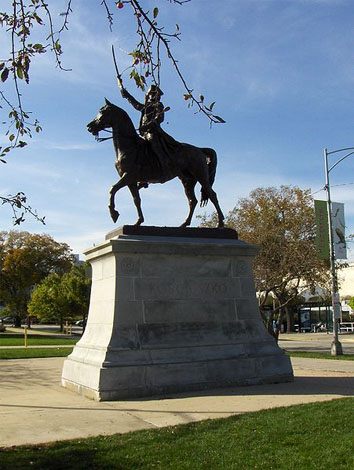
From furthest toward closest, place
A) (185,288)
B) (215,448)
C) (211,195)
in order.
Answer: (211,195) → (185,288) → (215,448)

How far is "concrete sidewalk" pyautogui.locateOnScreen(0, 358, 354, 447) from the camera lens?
6988mm

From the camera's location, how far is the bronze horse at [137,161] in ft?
36.3

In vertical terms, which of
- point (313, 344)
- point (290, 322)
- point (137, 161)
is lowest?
point (313, 344)

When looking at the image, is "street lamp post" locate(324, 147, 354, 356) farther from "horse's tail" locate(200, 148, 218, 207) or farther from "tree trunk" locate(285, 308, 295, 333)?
"tree trunk" locate(285, 308, 295, 333)

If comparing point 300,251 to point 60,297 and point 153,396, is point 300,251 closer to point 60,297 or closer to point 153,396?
point 153,396

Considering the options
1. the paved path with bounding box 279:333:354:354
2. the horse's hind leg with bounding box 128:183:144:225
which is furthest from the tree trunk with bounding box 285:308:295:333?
the horse's hind leg with bounding box 128:183:144:225

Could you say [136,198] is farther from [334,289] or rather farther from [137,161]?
[334,289]

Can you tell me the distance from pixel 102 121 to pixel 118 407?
5.62 m

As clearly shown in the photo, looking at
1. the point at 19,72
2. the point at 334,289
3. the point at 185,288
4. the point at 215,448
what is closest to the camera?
the point at 19,72

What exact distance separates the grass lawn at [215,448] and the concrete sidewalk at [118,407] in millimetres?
547

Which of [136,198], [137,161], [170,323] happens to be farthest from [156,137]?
[170,323]

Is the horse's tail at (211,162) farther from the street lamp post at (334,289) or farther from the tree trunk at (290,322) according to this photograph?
the tree trunk at (290,322)

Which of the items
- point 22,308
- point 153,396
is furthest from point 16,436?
point 22,308

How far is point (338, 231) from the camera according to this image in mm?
23047
